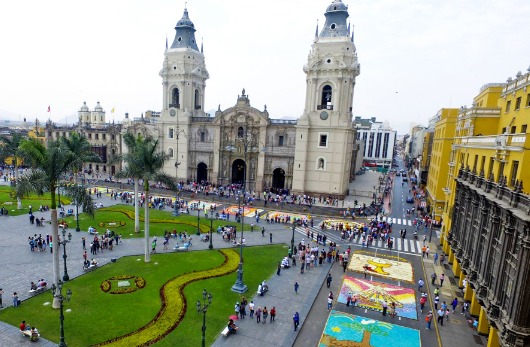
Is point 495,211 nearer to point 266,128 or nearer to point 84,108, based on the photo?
point 266,128

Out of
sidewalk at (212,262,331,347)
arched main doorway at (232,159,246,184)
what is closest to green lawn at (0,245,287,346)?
sidewalk at (212,262,331,347)

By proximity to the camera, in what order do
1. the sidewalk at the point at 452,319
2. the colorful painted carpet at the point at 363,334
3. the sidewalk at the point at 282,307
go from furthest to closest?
the sidewalk at the point at 452,319 < the colorful painted carpet at the point at 363,334 < the sidewalk at the point at 282,307

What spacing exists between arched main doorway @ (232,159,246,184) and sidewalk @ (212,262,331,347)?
117 ft

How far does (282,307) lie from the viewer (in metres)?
22.3

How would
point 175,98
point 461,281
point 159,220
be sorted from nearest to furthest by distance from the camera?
point 461,281 → point 159,220 → point 175,98

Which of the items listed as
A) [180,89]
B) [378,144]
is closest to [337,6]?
[180,89]

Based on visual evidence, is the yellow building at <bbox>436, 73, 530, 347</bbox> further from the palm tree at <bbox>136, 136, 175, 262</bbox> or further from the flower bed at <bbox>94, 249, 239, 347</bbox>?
the palm tree at <bbox>136, 136, 175, 262</bbox>

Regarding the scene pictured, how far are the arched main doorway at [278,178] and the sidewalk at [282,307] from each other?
1257 inches

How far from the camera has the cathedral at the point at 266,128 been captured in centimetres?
5316

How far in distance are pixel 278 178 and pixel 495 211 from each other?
44536 millimetres

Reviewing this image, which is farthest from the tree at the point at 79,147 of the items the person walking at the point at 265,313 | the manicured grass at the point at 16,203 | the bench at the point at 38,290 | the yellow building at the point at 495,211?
the yellow building at the point at 495,211

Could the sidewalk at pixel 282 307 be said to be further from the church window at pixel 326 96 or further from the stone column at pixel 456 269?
the church window at pixel 326 96

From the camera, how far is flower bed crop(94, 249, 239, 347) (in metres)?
17.8

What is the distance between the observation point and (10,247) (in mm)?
30312
